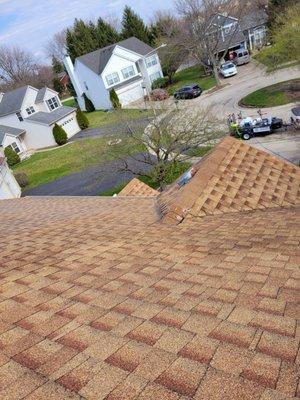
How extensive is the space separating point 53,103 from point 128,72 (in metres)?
13.2

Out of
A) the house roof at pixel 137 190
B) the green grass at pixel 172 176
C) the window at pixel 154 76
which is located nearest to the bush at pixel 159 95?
the window at pixel 154 76

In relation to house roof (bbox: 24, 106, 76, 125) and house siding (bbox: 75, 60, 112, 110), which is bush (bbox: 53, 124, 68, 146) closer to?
house roof (bbox: 24, 106, 76, 125)

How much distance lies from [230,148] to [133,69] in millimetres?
49788

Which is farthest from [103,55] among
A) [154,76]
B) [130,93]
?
[154,76]

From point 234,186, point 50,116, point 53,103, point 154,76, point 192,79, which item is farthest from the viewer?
point 154,76

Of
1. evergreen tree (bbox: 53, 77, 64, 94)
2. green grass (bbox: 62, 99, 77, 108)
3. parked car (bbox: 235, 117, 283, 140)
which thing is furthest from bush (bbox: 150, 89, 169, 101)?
evergreen tree (bbox: 53, 77, 64, 94)

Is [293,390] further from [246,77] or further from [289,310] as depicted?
[246,77]

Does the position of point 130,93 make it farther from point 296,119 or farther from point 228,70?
point 296,119

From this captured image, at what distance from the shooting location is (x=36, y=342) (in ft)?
8.84

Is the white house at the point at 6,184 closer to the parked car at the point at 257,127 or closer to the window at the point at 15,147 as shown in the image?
the window at the point at 15,147

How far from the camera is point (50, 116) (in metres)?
47.9

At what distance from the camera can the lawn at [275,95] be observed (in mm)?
33112

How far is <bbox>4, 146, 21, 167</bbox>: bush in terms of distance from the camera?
42938 millimetres

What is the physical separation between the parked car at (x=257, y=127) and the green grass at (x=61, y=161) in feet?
29.5
